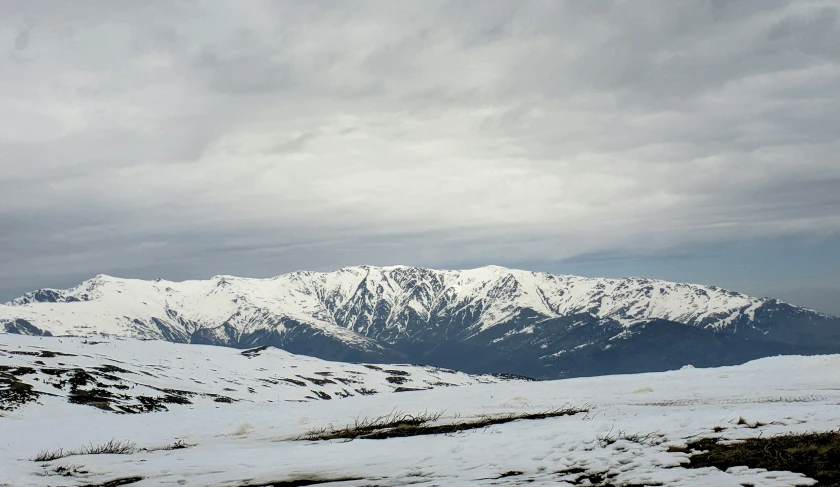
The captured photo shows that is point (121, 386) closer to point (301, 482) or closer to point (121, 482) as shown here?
point (121, 482)

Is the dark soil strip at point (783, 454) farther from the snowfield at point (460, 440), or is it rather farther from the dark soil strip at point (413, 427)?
the dark soil strip at point (413, 427)

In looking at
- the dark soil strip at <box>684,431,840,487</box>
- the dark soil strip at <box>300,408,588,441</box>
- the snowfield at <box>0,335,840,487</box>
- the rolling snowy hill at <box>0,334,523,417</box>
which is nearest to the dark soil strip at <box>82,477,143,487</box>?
the snowfield at <box>0,335,840,487</box>

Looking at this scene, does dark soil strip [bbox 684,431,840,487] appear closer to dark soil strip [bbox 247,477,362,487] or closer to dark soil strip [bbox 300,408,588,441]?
dark soil strip [bbox 300,408,588,441]

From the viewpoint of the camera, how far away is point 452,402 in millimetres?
30938

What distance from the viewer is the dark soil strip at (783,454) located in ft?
39.9

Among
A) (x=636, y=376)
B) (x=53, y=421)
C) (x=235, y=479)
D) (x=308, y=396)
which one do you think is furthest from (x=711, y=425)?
(x=308, y=396)

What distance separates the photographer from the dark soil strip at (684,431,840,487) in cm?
1215

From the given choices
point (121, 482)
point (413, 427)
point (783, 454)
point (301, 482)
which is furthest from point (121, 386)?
point (783, 454)

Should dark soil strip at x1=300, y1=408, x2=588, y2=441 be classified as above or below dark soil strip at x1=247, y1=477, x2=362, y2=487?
below

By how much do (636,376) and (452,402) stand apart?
1702 centimetres

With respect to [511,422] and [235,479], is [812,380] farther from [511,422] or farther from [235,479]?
[235,479]

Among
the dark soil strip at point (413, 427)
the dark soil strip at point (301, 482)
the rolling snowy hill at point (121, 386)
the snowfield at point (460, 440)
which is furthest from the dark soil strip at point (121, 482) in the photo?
the rolling snowy hill at point (121, 386)

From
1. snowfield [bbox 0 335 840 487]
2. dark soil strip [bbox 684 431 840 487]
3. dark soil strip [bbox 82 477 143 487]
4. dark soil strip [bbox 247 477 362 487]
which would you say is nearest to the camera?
dark soil strip [bbox 684 431 840 487]

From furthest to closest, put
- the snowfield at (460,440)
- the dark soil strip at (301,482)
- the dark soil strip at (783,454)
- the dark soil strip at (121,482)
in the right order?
the dark soil strip at (121,482)
the dark soil strip at (301,482)
the snowfield at (460,440)
the dark soil strip at (783,454)
